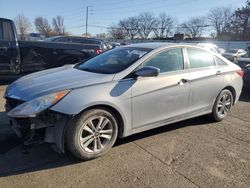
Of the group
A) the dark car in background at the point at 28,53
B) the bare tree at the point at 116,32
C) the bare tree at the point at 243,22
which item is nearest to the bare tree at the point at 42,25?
the bare tree at the point at 116,32

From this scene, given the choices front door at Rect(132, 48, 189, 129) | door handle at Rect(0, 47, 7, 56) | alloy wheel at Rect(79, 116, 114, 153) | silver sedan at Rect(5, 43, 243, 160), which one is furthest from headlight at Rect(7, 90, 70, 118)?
door handle at Rect(0, 47, 7, 56)

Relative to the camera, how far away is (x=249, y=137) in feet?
15.5

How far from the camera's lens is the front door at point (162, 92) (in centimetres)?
406

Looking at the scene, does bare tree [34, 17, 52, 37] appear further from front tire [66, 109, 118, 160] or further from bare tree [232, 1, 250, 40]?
front tire [66, 109, 118, 160]

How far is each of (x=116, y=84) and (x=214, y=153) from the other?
5.65 feet

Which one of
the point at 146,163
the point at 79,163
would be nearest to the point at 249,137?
the point at 146,163

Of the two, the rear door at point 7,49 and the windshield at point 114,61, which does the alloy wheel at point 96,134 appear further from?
the rear door at point 7,49

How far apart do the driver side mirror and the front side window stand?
0.73 feet

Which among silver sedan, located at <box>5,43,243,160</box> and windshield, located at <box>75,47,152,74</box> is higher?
windshield, located at <box>75,47,152,74</box>

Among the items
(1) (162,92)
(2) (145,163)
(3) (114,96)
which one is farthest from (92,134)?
(1) (162,92)

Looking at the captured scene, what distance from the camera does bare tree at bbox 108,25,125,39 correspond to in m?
96.1

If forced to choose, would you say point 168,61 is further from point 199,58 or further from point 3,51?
point 3,51

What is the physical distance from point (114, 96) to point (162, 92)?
2.87 feet

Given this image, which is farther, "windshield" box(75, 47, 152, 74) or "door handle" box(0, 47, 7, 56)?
"door handle" box(0, 47, 7, 56)
